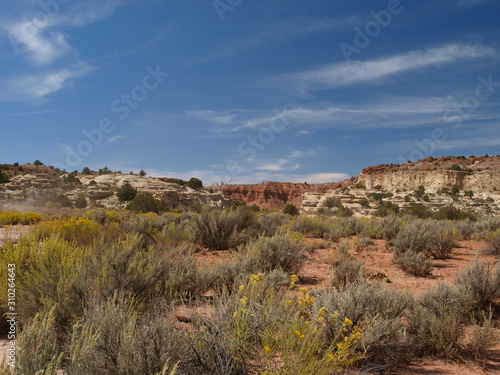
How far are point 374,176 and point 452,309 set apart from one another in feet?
281

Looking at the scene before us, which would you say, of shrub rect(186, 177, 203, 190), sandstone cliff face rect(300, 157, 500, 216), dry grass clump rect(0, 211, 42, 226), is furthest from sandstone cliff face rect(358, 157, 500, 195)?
dry grass clump rect(0, 211, 42, 226)

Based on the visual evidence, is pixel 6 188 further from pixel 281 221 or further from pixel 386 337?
pixel 386 337

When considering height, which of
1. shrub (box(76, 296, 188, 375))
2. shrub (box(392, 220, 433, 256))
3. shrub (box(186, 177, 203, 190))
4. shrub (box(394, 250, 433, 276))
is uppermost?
shrub (box(186, 177, 203, 190))

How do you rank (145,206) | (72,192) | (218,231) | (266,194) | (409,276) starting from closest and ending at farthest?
(409,276) < (218,231) < (145,206) < (72,192) < (266,194)

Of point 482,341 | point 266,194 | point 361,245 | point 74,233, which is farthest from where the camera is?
point 266,194

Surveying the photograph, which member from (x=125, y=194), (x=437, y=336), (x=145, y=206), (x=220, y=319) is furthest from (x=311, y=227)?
(x=125, y=194)

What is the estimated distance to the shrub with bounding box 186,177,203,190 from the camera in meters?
55.3

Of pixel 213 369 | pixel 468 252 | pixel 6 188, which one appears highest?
pixel 6 188

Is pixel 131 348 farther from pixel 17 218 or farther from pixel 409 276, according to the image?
pixel 17 218

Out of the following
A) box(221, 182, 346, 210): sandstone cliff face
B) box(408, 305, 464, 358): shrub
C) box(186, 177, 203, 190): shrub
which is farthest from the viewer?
box(221, 182, 346, 210): sandstone cliff face

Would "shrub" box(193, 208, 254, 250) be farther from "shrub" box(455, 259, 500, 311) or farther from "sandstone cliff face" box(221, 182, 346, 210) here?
"sandstone cliff face" box(221, 182, 346, 210)

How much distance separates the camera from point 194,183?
5581 cm

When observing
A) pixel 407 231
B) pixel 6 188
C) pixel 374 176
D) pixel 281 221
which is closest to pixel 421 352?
pixel 407 231

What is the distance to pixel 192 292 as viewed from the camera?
15.6 ft
